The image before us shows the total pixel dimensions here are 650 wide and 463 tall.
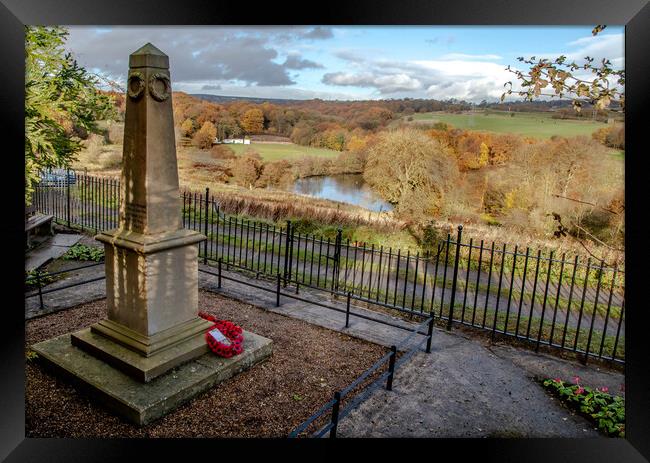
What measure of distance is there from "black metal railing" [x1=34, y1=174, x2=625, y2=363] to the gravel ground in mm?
904

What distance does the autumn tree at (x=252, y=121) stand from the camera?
51.7 ft

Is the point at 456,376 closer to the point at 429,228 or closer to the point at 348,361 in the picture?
the point at 348,361

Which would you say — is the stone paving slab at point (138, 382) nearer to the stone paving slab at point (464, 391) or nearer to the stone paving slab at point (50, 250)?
the stone paving slab at point (464, 391)

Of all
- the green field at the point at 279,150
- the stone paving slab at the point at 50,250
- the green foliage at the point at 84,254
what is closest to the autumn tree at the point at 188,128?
the green field at the point at 279,150

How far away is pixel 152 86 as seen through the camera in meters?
4.36

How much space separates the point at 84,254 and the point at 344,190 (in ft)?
28.7

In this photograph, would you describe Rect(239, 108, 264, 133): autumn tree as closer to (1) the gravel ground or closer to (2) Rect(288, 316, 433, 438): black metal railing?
(1) the gravel ground

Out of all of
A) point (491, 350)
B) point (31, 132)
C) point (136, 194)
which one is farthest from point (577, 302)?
point (31, 132)

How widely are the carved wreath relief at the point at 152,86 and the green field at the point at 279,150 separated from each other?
11.4 metres

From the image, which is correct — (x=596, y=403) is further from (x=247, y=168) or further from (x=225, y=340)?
(x=247, y=168)

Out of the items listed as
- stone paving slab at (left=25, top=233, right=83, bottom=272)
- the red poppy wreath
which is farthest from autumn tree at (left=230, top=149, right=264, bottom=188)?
the red poppy wreath

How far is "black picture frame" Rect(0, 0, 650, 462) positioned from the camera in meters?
3.76

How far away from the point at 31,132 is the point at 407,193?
10830 millimetres
